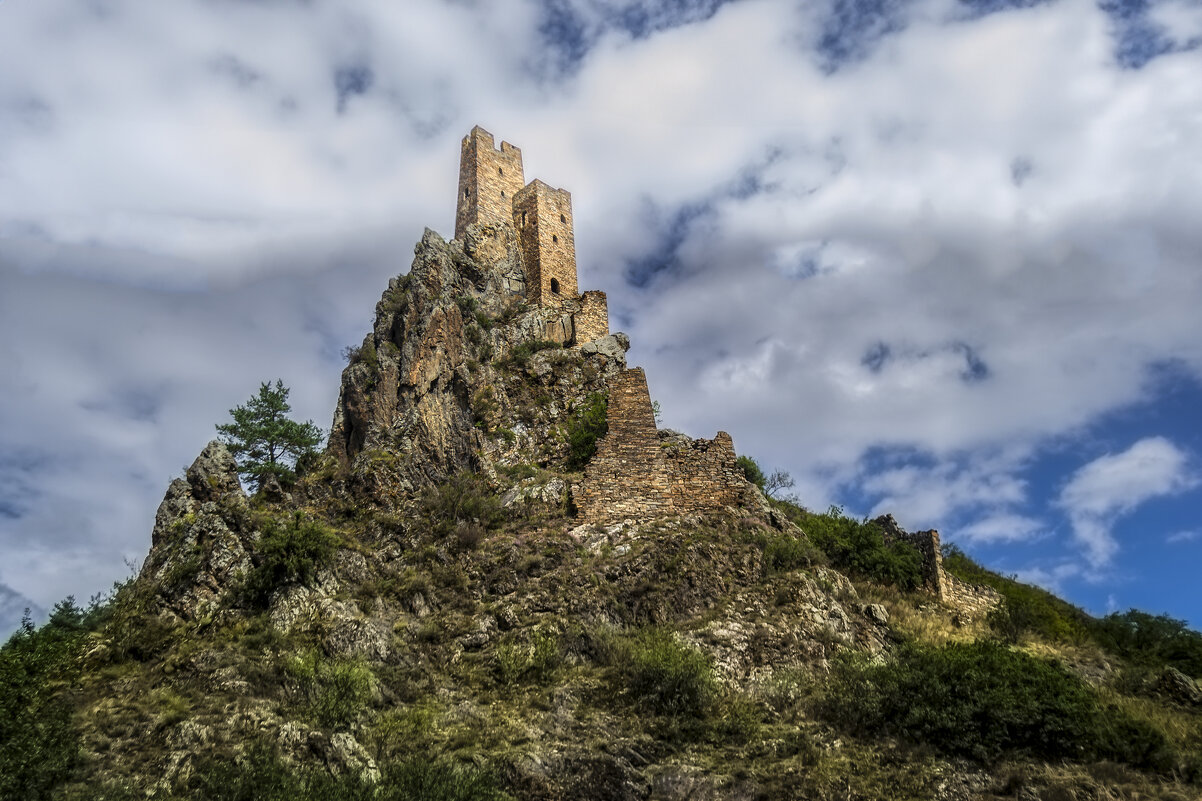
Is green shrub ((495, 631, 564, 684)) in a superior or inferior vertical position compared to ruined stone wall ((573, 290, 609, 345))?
inferior

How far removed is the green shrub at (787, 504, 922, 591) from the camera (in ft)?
97.2

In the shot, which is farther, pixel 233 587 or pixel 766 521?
pixel 766 521

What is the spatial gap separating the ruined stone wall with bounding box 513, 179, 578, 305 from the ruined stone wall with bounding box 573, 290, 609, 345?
232 centimetres

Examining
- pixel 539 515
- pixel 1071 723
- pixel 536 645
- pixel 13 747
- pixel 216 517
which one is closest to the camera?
pixel 13 747

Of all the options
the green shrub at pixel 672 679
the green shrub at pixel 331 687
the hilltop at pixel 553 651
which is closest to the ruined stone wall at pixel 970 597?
the hilltop at pixel 553 651

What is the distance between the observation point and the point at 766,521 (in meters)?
26.5

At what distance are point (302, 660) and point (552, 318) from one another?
25179 millimetres

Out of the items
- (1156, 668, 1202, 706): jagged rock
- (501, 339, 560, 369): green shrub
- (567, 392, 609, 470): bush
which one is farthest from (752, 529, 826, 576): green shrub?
(501, 339, 560, 369): green shrub

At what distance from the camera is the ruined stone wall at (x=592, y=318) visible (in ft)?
134

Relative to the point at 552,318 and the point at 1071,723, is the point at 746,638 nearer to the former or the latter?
the point at 1071,723

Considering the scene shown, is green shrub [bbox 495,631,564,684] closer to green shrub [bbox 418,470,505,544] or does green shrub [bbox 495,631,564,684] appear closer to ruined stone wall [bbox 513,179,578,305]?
green shrub [bbox 418,470,505,544]

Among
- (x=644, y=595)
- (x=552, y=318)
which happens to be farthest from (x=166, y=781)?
(x=552, y=318)

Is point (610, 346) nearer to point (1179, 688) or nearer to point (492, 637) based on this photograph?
point (492, 637)

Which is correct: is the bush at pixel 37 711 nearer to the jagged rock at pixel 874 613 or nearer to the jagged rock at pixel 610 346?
the jagged rock at pixel 874 613
